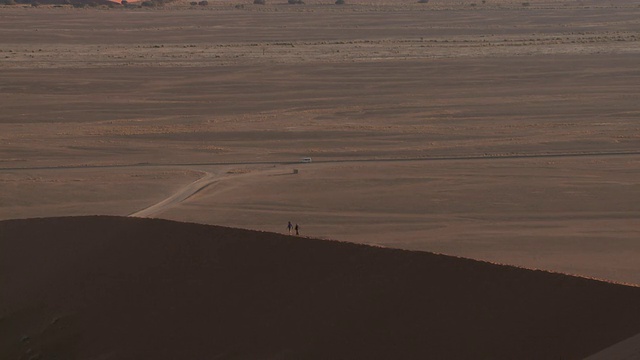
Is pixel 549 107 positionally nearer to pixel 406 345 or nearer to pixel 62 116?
pixel 62 116

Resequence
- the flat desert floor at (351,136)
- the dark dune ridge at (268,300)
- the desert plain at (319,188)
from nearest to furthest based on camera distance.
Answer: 1. the dark dune ridge at (268,300)
2. the desert plain at (319,188)
3. the flat desert floor at (351,136)

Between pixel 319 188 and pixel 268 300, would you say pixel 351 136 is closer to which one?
pixel 319 188

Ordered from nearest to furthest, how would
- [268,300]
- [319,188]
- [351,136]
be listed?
[268,300], [319,188], [351,136]

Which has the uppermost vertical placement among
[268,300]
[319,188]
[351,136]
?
[268,300]

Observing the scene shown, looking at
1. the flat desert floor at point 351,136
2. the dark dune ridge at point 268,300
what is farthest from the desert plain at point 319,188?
the flat desert floor at point 351,136

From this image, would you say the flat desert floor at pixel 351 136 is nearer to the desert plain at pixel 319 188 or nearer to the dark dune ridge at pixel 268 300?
the desert plain at pixel 319 188

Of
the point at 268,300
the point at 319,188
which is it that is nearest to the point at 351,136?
the point at 319,188

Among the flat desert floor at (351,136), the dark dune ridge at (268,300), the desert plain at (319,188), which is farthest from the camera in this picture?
the flat desert floor at (351,136)
